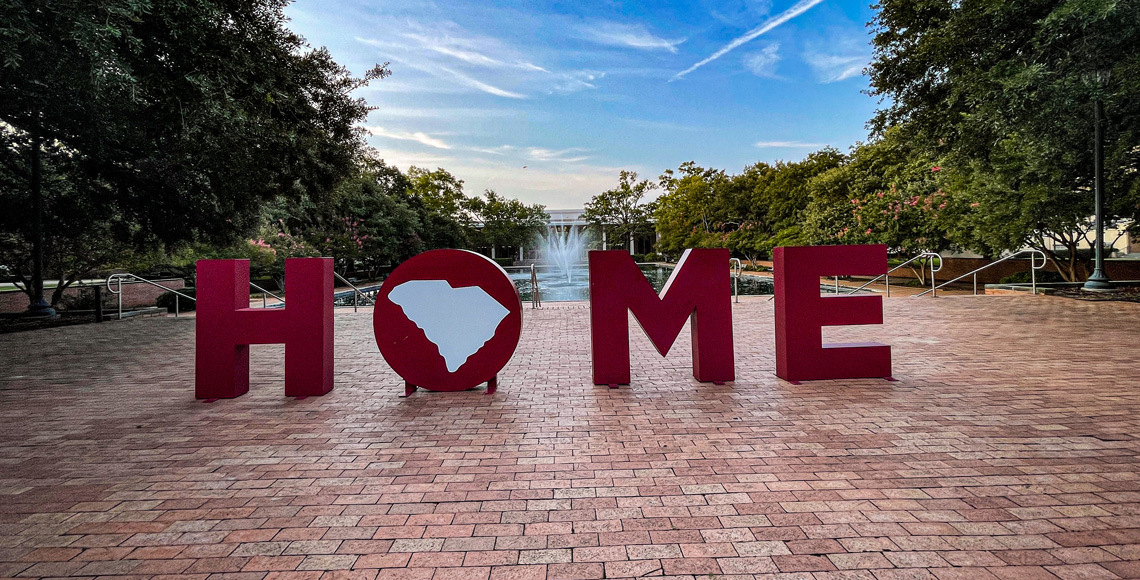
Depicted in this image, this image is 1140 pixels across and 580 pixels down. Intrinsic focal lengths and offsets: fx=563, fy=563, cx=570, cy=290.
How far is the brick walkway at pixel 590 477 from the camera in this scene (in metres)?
2.79

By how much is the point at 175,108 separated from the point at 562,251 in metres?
40.6

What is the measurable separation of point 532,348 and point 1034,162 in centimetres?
1196

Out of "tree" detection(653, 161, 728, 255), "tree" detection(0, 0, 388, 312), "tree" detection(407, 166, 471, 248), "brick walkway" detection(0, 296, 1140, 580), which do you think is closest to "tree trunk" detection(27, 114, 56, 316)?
"tree" detection(0, 0, 388, 312)

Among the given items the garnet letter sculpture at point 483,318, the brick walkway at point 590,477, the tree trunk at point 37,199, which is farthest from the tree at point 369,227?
the brick walkway at point 590,477

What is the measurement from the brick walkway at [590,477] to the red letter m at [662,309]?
0.39 m

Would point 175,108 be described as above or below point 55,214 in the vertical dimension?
above

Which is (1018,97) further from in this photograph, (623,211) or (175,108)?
Answer: (623,211)

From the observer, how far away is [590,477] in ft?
12.5

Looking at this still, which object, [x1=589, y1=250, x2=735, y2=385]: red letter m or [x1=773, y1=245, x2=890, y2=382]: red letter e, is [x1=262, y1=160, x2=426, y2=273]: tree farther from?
[x1=773, y1=245, x2=890, y2=382]: red letter e

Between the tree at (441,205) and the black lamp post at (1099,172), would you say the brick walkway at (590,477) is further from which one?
the tree at (441,205)

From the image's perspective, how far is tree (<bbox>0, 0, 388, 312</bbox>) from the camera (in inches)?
253

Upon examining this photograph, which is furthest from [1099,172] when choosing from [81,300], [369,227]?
[369,227]

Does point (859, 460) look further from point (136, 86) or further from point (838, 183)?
point (838, 183)

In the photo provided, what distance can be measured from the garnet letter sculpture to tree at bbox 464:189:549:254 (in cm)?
3951
